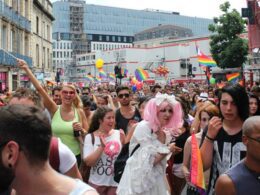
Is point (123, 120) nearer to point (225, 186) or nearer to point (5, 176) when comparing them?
point (225, 186)

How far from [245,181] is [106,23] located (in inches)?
5074

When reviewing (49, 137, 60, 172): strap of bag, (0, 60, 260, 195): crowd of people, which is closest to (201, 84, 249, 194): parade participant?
(0, 60, 260, 195): crowd of people

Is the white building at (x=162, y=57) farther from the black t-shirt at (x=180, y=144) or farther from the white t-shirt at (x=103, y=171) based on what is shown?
the white t-shirt at (x=103, y=171)

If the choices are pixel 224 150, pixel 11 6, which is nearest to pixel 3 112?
pixel 224 150

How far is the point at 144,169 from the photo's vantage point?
4332 mm

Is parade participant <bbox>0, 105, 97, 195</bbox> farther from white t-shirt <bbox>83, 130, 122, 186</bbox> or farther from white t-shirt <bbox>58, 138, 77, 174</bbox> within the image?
white t-shirt <bbox>83, 130, 122, 186</bbox>

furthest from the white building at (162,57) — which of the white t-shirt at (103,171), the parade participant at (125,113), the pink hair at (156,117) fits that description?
the pink hair at (156,117)

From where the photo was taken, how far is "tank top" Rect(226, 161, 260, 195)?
Result: 265cm

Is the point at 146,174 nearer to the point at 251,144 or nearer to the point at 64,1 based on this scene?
the point at 251,144

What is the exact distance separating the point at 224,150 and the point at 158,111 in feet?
3.38

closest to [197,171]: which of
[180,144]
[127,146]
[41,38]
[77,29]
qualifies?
[127,146]

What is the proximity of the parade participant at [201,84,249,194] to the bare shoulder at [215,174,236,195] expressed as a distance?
107cm

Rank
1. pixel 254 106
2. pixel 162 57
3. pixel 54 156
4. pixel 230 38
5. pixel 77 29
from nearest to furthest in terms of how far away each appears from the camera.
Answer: pixel 54 156 < pixel 254 106 < pixel 230 38 < pixel 162 57 < pixel 77 29

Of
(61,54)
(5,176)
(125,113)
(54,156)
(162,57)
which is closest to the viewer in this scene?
(5,176)
